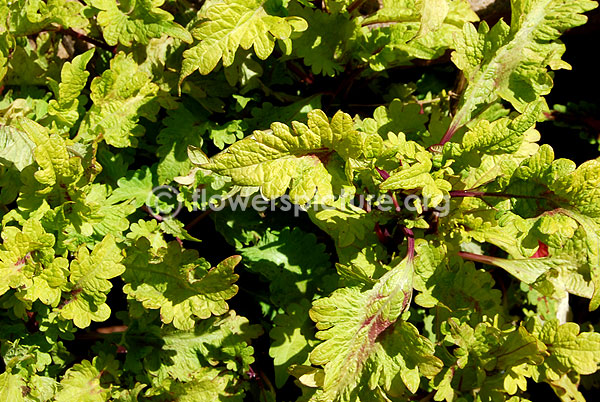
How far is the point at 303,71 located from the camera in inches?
100

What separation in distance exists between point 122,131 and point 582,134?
1.96 m

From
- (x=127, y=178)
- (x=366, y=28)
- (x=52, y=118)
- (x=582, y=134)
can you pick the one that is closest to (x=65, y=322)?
(x=127, y=178)

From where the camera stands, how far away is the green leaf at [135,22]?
2094mm

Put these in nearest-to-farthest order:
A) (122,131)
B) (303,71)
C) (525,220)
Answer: (525,220) → (122,131) → (303,71)

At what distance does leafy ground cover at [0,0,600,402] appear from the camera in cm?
180

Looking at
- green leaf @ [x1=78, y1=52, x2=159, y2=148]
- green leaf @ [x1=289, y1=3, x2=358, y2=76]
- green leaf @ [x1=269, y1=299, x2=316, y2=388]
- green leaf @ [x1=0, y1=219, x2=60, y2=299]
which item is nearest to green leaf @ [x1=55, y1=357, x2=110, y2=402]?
green leaf @ [x1=0, y1=219, x2=60, y2=299]

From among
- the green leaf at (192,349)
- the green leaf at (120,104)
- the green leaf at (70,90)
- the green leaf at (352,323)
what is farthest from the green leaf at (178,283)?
the green leaf at (70,90)

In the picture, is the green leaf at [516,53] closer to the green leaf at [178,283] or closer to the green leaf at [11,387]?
the green leaf at [178,283]

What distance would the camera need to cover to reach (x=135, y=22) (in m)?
2.13

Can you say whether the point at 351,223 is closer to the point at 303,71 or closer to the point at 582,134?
the point at 303,71

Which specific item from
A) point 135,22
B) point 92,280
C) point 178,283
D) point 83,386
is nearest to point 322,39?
point 135,22

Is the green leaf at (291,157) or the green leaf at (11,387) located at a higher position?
the green leaf at (291,157)

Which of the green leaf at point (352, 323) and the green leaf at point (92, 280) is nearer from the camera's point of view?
the green leaf at point (352, 323)

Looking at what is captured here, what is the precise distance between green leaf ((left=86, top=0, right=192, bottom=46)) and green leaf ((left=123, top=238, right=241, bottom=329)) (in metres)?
0.71
